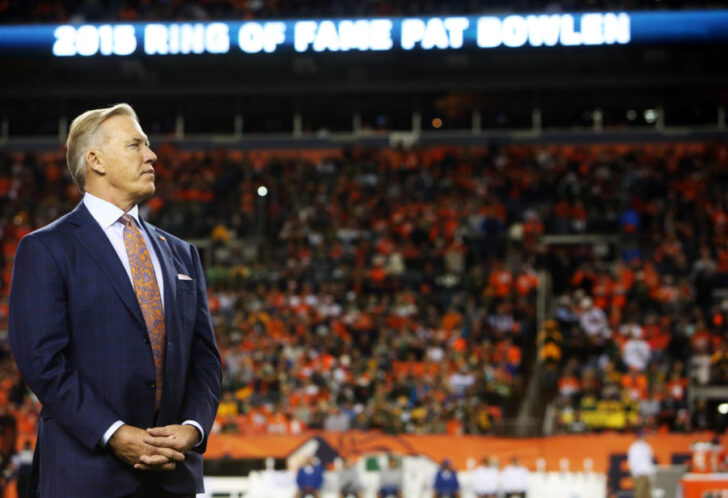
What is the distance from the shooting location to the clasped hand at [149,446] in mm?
2832

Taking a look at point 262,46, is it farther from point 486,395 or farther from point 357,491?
point 357,491

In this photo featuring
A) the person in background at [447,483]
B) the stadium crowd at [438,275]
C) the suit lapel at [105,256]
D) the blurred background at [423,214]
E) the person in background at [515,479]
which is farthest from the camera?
the stadium crowd at [438,275]

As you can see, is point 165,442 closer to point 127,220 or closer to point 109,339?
point 109,339

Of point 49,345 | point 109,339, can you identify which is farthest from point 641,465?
point 49,345

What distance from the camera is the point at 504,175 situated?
2219 centimetres

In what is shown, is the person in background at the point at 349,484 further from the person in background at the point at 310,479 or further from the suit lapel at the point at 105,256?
the suit lapel at the point at 105,256

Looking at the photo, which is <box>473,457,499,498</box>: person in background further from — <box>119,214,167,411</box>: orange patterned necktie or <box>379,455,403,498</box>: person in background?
<box>119,214,167,411</box>: orange patterned necktie

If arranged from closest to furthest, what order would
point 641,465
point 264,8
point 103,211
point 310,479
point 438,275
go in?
point 103,211 < point 641,465 < point 310,479 < point 438,275 < point 264,8

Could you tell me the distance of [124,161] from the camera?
311 cm

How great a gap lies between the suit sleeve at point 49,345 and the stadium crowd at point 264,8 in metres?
17.4

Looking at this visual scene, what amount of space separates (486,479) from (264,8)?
41.5 ft

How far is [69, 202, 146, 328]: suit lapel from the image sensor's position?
9.71 feet

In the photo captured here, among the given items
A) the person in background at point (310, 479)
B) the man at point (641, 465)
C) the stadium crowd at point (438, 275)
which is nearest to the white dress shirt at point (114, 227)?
the person in background at point (310, 479)

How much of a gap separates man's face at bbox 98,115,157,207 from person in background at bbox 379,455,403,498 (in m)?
9.40
